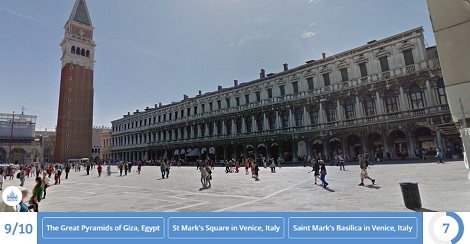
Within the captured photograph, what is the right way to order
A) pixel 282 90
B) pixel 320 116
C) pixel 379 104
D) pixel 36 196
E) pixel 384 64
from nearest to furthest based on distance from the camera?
pixel 36 196
pixel 379 104
pixel 384 64
pixel 320 116
pixel 282 90

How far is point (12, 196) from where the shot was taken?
4742 millimetres

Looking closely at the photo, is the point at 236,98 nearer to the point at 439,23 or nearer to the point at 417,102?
the point at 417,102

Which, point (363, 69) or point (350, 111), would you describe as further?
point (350, 111)

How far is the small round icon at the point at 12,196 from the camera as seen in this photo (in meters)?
4.64

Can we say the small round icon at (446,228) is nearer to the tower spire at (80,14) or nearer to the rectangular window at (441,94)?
the rectangular window at (441,94)

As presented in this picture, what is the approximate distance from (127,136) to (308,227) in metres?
61.8

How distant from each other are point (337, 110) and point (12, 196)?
29.0 metres

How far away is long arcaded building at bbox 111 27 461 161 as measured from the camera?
77.8 feet

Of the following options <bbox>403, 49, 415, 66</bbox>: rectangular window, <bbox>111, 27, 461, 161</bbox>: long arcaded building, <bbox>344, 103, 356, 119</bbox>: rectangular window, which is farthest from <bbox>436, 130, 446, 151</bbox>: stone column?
<bbox>344, 103, 356, 119</bbox>: rectangular window

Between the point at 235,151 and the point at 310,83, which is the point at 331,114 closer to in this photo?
the point at 310,83

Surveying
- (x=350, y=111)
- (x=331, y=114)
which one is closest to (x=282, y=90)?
(x=331, y=114)

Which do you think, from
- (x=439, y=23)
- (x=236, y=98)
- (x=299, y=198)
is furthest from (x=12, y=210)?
(x=236, y=98)

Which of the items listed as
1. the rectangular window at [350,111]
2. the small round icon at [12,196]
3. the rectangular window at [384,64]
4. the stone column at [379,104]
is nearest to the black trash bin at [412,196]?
the small round icon at [12,196]

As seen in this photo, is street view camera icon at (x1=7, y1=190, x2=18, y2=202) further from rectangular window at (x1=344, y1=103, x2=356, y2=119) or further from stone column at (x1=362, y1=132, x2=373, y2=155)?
rectangular window at (x1=344, y1=103, x2=356, y2=119)
